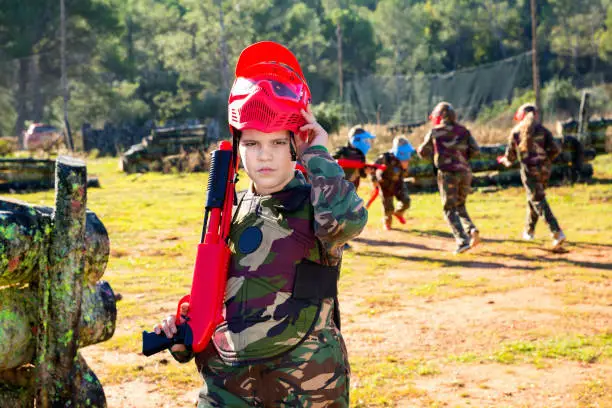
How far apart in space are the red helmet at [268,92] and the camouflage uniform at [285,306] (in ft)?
0.57

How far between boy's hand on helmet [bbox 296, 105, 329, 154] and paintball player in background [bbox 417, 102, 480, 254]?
7534 mm

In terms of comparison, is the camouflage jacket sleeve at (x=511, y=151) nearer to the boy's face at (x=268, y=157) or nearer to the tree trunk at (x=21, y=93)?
the boy's face at (x=268, y=157)

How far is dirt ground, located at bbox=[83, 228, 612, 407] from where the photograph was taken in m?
5.38

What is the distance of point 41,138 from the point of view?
3828 cm

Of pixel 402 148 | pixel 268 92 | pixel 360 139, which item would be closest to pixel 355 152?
pixel 360 139

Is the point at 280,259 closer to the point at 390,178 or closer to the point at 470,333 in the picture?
the point at 470,333

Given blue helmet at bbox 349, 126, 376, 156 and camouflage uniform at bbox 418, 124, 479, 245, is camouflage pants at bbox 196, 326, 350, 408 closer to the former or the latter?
camouflage uniform at bbox 418, 124, 479, 245

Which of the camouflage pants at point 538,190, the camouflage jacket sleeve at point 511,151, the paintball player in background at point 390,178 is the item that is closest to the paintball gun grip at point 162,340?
the camouflage pants at point 538,190

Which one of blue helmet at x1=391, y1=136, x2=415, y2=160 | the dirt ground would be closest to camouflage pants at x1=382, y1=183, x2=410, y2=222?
blue helmet at x1=391, y1=136, x2=415, y2=160

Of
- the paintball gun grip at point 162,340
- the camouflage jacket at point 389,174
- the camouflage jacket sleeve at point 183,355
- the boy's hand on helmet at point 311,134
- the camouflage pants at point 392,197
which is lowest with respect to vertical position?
the camouflage pants at point 392,197

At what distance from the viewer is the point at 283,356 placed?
9.18 feet

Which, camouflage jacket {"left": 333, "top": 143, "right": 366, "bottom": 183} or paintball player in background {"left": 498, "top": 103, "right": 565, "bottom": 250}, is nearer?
paintball player in background {"left": 498, "top": 103, "right": 565, "bottom": 250}

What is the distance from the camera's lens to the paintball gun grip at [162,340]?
282 centimetres

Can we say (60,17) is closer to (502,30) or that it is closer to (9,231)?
(502,30)
